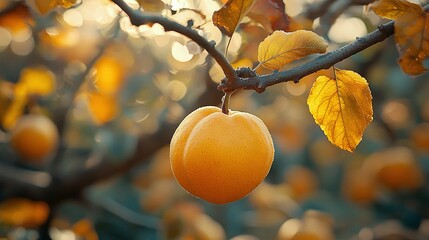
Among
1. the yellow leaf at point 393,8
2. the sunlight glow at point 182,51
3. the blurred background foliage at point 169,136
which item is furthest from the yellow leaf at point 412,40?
the sunlight glow at point 182,51

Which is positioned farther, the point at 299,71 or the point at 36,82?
the point at 36,82

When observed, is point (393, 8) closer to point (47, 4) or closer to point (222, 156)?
point (222, 156)

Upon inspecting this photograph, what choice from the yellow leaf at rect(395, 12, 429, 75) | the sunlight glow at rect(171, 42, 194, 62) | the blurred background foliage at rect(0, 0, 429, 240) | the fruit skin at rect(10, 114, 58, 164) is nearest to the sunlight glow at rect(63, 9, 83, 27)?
the blurred background foliage at rect(0, 0, 429, 240)

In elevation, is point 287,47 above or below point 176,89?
above

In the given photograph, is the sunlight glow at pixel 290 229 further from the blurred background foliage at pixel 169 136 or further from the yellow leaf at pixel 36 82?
the yellow leaf at pixel 36 82

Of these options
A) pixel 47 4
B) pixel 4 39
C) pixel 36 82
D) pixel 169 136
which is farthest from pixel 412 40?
pixel 4 39

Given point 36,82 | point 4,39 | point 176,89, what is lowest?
point 4,39
